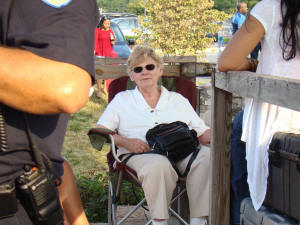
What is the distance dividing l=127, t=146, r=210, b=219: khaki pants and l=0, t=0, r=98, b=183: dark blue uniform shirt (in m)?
1.81

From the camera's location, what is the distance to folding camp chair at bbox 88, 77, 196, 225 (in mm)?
3123

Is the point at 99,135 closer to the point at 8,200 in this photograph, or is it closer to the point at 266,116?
the point at 266,116

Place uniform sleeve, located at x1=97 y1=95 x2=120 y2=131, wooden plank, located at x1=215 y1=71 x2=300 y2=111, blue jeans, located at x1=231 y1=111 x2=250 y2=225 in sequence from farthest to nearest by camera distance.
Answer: uniform sleeve, located at x1=97 y1=95 x2=120 y2=131, blue jeans, located at x1=231 y1=111 x2=250 y2=225, wooden plank, located at x1=215 y1=71 x2=300 y2=111

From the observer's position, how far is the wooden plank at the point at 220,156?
7.52ft

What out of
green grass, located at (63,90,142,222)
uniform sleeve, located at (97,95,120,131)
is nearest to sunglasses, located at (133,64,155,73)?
uniform sleeve, located at (97,95,120,131)

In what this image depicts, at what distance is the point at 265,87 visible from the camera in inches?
67.8

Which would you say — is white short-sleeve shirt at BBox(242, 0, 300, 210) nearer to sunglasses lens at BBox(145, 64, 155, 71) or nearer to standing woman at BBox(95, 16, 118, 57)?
sunglasses lens at BBox(145, 64, 155, 71)

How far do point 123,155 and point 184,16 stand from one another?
7776 millimetres

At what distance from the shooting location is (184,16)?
10.5m

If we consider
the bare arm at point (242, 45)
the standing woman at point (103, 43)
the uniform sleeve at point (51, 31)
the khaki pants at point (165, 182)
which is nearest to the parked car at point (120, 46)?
the standing woman at point (103, 43)

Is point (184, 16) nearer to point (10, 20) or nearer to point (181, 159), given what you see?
point (181, 159)

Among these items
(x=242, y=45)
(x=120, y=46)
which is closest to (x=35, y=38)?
(x=242, y=45)

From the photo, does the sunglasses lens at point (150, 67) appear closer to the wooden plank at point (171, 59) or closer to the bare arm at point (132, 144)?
the wooden plank at point (171, 59)

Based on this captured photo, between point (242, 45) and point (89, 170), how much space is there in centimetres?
301
